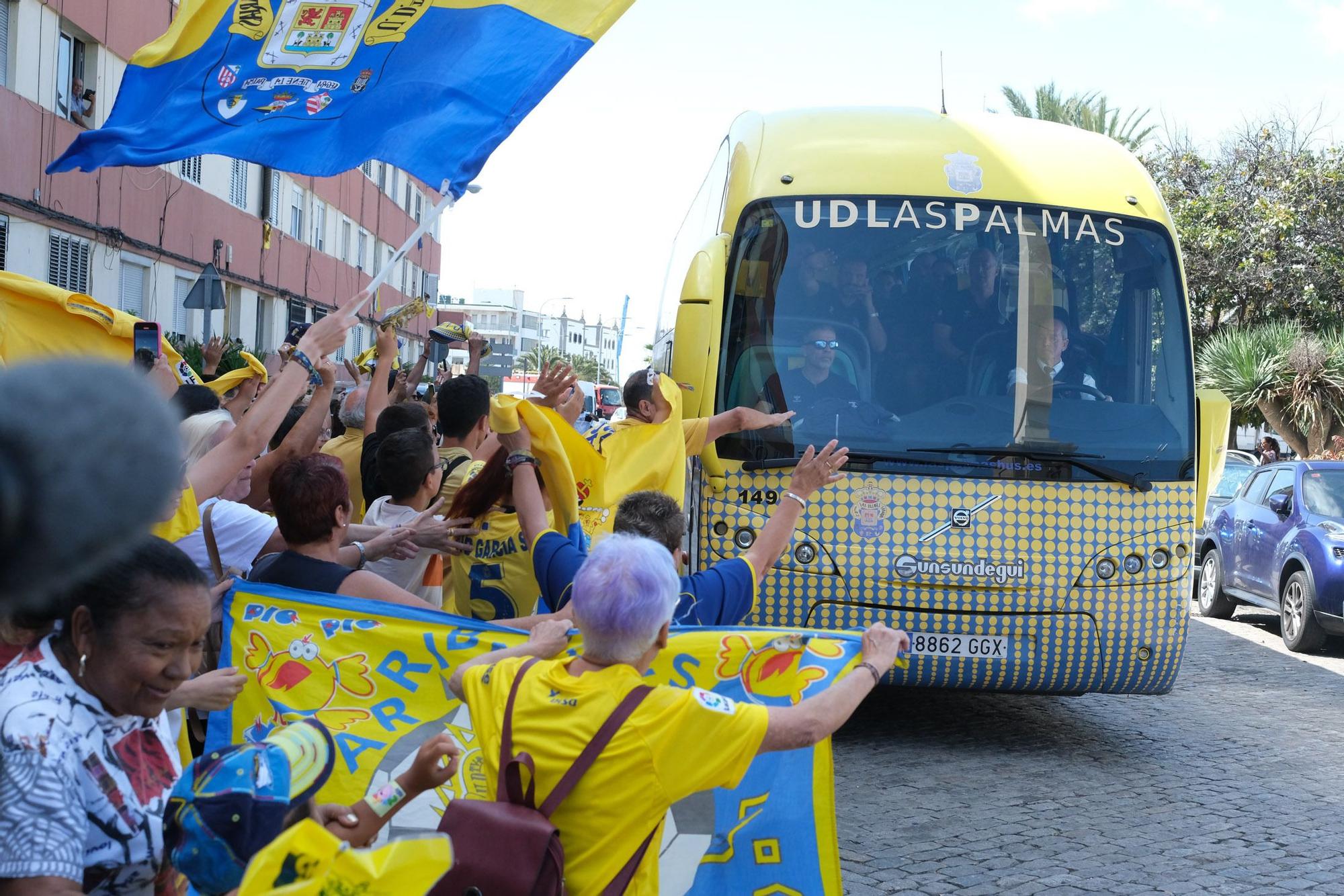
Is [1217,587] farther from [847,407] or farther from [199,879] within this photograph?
[199,879]

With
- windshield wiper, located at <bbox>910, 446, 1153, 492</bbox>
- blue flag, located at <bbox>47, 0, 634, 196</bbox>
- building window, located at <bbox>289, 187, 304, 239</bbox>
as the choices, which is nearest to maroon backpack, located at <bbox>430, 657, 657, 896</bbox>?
blue flag, located at <bbox>47, 0, 634, 196</bbox>

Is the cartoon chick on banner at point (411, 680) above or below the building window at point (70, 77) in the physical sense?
below

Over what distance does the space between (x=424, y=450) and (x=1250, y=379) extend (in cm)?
2314

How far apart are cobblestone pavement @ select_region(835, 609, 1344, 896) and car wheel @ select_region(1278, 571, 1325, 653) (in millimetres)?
2060

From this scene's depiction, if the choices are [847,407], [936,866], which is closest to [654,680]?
[936,866]

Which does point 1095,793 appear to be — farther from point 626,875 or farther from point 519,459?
point 626,875

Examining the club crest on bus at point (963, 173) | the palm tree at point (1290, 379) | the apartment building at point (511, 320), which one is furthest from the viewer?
the apartment building at point (511, 320)

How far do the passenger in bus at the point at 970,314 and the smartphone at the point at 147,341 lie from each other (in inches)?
185

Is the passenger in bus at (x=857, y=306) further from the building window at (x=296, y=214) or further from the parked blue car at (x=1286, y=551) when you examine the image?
the building window at (x=296, y=214)

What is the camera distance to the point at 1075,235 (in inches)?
315

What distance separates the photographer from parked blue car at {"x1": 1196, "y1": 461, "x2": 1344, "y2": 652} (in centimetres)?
1220

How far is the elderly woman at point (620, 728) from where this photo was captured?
285 cm

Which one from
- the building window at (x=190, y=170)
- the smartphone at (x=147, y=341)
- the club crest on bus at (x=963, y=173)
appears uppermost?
the building window at (x=190, y=170)

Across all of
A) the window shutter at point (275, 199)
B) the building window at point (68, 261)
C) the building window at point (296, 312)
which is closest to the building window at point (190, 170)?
the building window at point (68, 261)
